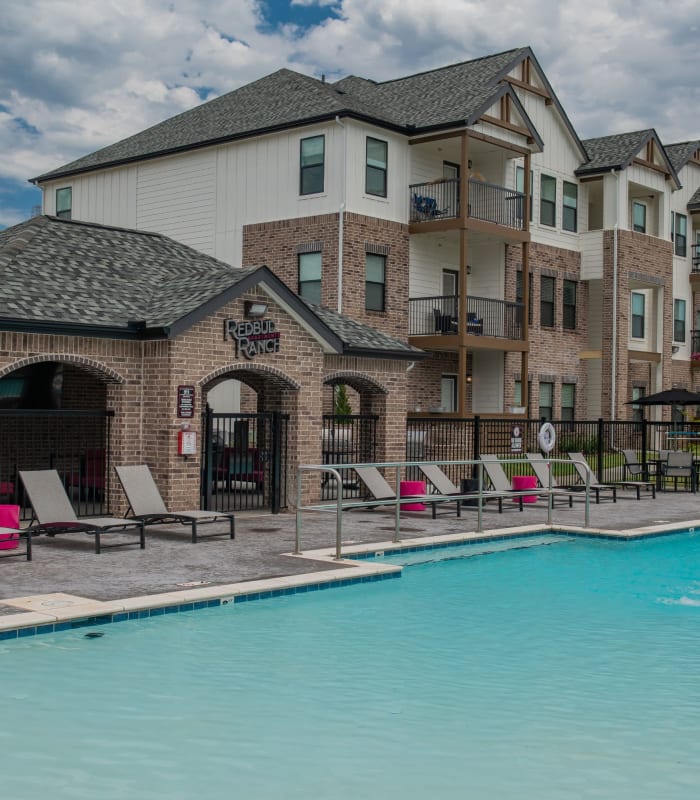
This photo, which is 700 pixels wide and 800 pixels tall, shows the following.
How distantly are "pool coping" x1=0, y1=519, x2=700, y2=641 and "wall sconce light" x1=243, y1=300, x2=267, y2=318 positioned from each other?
4970 millimetres

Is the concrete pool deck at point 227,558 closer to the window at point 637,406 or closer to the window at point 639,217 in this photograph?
the window at point 637,406

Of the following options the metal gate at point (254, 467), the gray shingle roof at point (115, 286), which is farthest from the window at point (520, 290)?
the metal gate at point (254, 467)

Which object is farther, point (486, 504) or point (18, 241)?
point (486, 504)

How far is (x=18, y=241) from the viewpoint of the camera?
18109 millimetres

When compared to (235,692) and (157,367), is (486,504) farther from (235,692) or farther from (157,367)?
(235,692)

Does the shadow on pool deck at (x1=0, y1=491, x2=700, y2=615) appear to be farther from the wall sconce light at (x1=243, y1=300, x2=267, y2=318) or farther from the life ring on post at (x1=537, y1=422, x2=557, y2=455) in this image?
the wall sconce light at (x1=243, y1=300, x2=267, y2=318)

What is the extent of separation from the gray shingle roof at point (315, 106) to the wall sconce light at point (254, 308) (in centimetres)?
1051

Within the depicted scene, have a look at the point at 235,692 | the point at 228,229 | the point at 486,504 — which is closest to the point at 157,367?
the point at 486,504

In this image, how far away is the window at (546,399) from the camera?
3294 centimetres

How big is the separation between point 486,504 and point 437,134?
11678 mm

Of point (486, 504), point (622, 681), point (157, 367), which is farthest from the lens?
point (486, 504)

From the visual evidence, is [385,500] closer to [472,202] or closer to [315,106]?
[315,106]

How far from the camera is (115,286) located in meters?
17.9

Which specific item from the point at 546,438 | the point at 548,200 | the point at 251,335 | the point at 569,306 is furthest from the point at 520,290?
the point at 251,335
